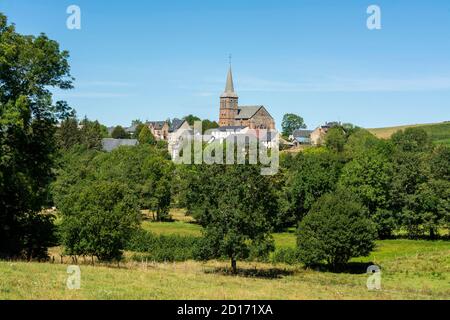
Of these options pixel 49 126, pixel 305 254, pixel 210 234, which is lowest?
pixel 305 254

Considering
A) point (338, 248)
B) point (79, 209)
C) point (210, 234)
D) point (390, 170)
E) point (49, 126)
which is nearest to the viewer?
point (49, 126)

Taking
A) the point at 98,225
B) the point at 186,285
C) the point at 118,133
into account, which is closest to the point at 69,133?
the point at 118,133

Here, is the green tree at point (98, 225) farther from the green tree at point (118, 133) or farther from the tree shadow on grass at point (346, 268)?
the green tree at point (118, 133)

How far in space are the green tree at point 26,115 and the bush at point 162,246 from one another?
1728cm

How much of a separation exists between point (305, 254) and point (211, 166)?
15.0 m

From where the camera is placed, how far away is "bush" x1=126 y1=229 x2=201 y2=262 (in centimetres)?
5150

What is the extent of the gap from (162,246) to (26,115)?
28.9 metres

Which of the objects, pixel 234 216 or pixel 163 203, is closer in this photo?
pixel 234 216

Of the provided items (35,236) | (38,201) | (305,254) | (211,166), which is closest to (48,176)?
(38,201)

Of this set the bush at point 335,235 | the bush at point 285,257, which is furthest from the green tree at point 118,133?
the bush at point 335,235

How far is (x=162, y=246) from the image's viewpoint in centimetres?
5650

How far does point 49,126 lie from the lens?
33.9m

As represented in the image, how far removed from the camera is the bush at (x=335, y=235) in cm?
4612

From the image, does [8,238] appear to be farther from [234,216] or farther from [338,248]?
[338,248]
